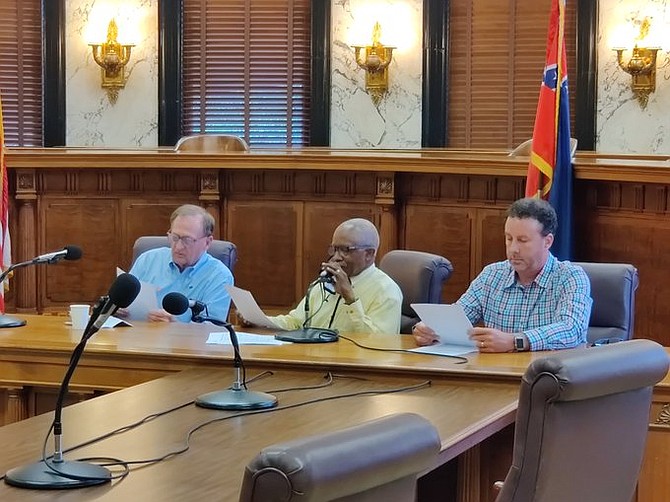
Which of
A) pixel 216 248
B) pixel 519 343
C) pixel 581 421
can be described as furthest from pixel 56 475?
pixel 216 248

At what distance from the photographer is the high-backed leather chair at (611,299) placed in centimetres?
428

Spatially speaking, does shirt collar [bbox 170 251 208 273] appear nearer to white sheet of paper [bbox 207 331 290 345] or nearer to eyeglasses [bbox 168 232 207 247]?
eyeglasses [bbox 168 232 207 247]

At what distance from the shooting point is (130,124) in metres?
9.75

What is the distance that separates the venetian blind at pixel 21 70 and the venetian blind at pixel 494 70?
11.0 ft

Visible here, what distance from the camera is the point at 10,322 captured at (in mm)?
4258

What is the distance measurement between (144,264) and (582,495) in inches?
111

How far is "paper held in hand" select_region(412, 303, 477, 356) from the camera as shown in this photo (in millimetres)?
3697

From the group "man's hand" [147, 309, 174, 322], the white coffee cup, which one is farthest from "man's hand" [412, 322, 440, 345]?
the white coffee cup

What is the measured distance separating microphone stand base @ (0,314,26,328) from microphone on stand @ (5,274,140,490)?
6.12ft

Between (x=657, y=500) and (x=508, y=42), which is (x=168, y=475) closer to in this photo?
(x=657, y=500)

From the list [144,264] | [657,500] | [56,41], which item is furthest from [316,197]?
[657,500]

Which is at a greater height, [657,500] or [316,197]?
[316,197]

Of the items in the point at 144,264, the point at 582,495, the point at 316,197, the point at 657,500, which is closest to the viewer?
the point at 582,495

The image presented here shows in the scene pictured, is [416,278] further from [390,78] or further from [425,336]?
[390,78]
